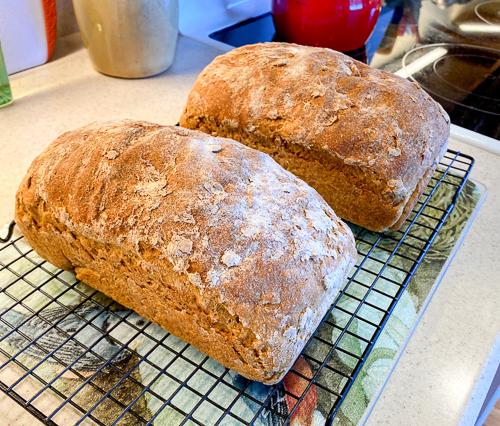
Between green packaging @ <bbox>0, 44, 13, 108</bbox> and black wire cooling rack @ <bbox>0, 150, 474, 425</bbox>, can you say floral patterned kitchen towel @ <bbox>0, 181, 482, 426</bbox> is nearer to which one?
black wire cooling rack @ <bbox>0, 150, 474, 425</bbox>

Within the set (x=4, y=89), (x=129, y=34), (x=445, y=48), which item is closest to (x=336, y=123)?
(x=129, y=34)

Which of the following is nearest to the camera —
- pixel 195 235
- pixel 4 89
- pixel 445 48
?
pixel 195 235

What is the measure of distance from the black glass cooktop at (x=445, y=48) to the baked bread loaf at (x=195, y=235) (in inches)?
34.1

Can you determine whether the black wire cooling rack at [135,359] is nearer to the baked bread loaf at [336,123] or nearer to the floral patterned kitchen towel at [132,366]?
the floral patterned kitchen towel at [132,366]

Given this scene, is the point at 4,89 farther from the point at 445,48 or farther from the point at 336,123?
the point at 445,48

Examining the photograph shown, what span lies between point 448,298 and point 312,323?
1.07 ft

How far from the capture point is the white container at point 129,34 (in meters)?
1.39

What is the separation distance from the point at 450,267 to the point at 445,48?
1.15 metres

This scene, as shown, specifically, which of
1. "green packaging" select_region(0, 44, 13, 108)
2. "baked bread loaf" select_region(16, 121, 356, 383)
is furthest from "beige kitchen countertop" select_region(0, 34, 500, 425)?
"baked bread loaf" select_region(16, 121, 356, 383)

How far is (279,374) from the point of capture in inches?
28.9

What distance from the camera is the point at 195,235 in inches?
29.1

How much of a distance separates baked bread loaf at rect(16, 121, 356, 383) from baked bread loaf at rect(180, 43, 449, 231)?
0.56 ft

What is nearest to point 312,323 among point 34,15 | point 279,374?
point 279,374

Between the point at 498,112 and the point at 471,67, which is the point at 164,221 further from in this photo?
the point at 471,67
